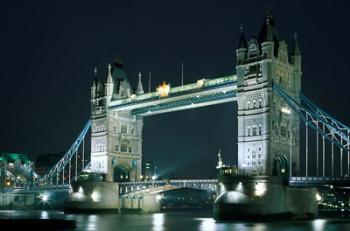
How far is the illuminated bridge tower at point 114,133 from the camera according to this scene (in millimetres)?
80812

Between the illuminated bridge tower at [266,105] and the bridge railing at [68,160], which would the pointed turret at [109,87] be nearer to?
the bridge railing at [68,160]

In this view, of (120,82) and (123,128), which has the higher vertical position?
(120,82)

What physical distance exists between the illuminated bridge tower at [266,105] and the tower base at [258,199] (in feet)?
8.40

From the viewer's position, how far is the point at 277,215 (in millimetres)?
57469

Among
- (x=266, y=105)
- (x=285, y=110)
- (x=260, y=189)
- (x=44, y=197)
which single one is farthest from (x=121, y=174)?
(x=260, y=189)

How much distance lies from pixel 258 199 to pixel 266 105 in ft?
28.8

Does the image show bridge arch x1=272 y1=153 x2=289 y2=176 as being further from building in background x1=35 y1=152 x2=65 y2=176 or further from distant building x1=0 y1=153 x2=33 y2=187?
building in background x1=35 y1=152 x2=65 y2=176

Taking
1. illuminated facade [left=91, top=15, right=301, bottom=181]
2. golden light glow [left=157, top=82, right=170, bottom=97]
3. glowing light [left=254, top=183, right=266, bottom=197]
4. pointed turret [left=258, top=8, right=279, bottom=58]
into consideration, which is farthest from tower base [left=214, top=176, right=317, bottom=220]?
golden light glow [left=157, top=82, right=170, bottom=97]

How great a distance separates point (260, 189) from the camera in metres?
57.2

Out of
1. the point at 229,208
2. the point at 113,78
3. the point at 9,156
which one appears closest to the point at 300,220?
the point at 229,208

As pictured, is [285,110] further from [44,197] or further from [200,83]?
[44,197]

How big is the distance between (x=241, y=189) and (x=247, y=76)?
1091 centimetres

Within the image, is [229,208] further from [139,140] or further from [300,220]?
[139,140]

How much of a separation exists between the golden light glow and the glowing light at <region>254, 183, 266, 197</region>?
730 inches
